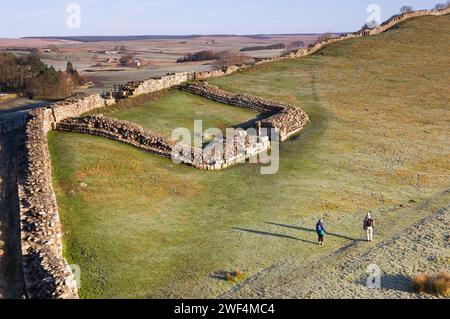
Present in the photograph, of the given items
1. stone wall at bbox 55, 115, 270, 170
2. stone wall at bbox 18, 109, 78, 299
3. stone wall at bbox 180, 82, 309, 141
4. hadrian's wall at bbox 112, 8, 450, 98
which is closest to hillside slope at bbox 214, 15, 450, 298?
hadrian's wall at bbox 112, 8, 450, 98

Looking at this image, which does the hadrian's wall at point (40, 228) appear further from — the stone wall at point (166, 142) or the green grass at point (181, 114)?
the green grass at point (181, 114)

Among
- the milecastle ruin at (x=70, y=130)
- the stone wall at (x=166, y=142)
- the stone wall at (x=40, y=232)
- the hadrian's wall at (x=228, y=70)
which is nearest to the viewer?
the stone wall at (x=40, y=232)

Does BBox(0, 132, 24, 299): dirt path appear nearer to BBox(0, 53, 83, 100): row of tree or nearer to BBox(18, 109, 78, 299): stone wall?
BBox(18, 109, 78, 299): stone wall

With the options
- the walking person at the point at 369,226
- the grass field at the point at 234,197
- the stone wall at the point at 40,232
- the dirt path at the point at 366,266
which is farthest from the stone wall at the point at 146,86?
the walking person at the point at 369,226

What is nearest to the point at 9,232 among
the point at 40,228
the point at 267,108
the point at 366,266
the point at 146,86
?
the point at 40,228

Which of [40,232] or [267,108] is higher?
[267,108]

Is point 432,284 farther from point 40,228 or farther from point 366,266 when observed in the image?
point 40,228
